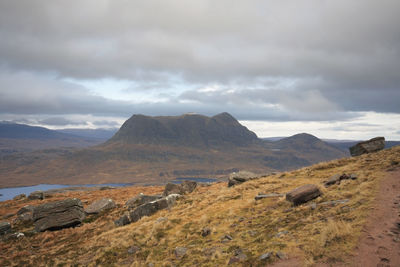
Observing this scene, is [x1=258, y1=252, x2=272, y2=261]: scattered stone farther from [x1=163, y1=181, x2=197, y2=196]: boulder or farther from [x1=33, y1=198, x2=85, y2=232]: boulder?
[x1=163, y1=181, x2=197, y2=196]: boulder

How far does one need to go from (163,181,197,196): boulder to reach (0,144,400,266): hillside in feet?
24.1

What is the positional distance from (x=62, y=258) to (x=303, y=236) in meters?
17.9

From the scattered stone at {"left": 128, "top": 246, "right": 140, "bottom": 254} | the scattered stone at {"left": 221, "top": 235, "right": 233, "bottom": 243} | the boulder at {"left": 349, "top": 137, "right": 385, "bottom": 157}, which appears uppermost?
the boulder at {"left": 349, "top": 137, "right": 385, "bottom": 157}

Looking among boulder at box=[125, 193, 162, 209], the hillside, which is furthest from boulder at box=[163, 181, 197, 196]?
the hillside

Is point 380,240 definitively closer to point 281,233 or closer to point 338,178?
point 281,233

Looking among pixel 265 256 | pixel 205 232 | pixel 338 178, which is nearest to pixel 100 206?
pixel 205 232

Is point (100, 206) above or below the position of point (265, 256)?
below

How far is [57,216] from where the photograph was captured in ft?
91.6

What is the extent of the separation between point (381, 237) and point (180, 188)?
2899 centimetres

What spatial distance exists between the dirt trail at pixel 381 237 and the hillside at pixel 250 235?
4 cm

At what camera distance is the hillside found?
1118 cm

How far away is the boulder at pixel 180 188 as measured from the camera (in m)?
36.2

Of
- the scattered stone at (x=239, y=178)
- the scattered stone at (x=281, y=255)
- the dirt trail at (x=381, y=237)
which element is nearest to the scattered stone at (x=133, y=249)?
the scattered stone at (x=281, y=255)

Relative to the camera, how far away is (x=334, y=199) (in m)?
17.5
